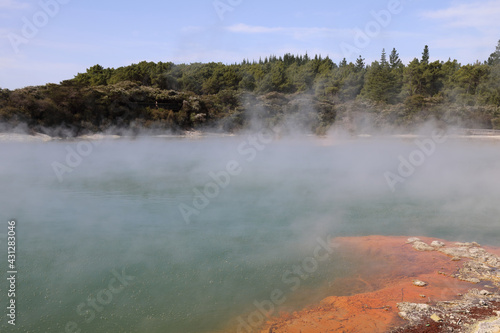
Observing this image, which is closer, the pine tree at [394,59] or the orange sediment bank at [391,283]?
the orange sediment bank at [391,283]

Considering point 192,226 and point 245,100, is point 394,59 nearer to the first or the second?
point 245,100

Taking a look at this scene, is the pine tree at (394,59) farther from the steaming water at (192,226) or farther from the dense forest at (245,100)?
the steaming water at (192,226)

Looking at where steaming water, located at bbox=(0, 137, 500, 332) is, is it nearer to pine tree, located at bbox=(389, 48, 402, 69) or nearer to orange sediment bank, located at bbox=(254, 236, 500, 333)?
orange sediment bank, located at bbox=(254, 236, 500, 333)

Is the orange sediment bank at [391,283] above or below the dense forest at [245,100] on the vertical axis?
below

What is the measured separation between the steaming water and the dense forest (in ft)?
27.6

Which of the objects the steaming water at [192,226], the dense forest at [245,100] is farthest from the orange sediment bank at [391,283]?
the dense forest at [245,100]

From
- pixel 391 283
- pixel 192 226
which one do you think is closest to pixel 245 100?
pixel 192 226

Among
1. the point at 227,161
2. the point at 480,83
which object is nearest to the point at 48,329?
the point at 227,161

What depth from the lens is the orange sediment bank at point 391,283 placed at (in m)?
5.12

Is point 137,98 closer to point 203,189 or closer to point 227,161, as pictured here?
point 227,161

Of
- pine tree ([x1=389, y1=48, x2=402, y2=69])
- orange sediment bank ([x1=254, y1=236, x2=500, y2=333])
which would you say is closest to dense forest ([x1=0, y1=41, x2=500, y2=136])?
pine tree ([x1=389, y1=48, x2=402, y2=69])

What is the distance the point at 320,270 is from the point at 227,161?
39.1ft

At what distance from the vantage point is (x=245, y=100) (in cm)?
3650

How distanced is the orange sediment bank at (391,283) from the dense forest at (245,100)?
2324 cm
